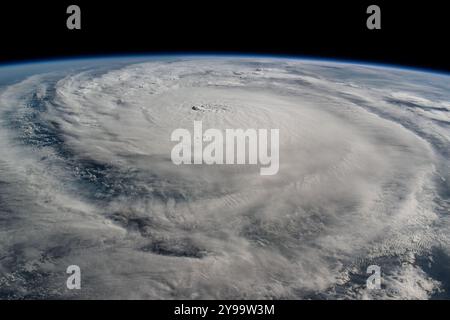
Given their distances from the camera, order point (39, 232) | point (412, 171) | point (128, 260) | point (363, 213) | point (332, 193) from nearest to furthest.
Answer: point (128, 260)
point (39, 232)
point (363, 213)
point (332, 193)
point (412, 171)

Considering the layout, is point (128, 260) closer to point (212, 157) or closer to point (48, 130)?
point (212, 157)

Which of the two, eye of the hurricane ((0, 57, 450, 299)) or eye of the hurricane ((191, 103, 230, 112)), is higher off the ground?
eye of the hurricane ((191, 103, 230, 112))

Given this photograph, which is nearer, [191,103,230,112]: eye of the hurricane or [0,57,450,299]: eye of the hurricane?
[0,57,450,299]: eye of the hurricane

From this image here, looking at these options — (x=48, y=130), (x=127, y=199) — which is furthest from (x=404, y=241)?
(x=48, y=130)

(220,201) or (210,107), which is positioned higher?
(210,107)

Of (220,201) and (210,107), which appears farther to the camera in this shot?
(210,107)

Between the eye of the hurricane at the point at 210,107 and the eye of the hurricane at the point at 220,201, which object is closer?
the eye of the hurricane at the point at 220,201

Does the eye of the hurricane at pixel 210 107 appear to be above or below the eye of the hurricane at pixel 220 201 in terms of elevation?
above
